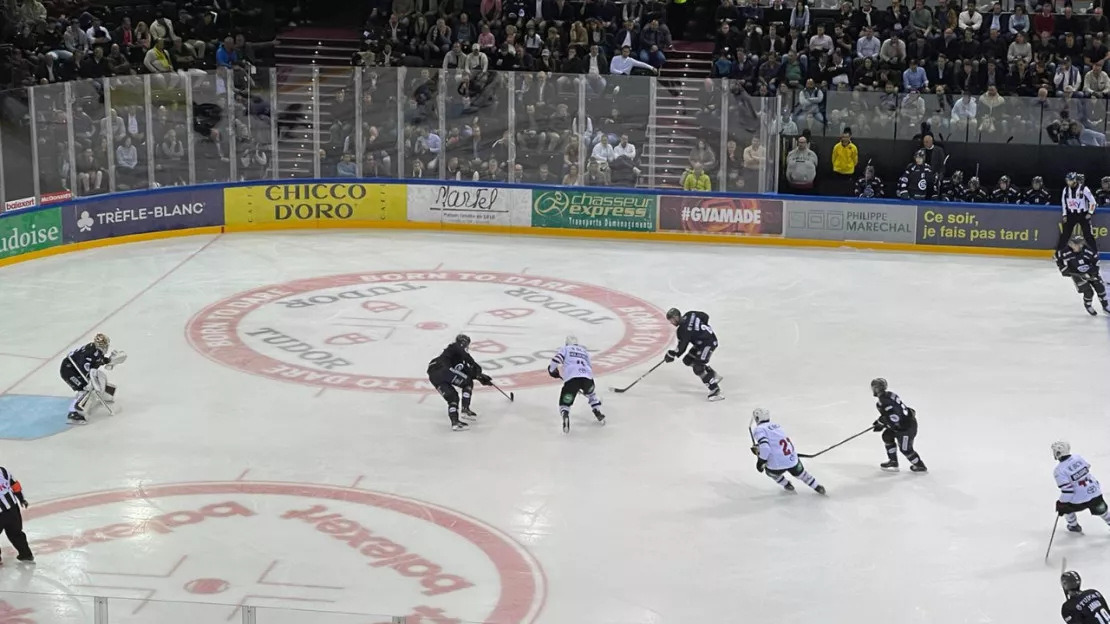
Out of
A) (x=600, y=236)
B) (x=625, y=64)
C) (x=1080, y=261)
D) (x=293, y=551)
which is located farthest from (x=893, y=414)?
(x=625, y=64)

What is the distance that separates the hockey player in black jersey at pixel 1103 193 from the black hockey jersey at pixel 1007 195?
1182 mm

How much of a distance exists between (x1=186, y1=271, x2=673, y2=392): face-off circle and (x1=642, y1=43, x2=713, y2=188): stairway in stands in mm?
3572

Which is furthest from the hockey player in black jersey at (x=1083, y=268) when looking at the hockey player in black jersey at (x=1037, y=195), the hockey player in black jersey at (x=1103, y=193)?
the hockey player in black jersey at (x=1103, y=193)

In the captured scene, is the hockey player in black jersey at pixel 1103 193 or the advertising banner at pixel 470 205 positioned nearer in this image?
the hockey player in black jersey at pixel 1103 193

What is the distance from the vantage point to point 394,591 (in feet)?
38.3

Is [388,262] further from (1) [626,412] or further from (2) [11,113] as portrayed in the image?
(1) [626,412]

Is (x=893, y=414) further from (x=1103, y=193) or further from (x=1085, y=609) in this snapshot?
(x=1103, y=193)

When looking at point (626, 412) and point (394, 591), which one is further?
point (626, 412)

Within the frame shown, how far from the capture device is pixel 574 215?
993 inches

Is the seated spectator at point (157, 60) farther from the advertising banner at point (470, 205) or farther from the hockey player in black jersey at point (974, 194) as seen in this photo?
the hockey player in black jersey at point (974, 194)

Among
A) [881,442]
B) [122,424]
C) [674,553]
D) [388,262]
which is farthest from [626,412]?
[388,262]

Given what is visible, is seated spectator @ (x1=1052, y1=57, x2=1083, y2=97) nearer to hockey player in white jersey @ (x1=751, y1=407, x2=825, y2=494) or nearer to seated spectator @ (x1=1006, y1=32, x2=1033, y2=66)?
seated spectator @ (x1=1006, y1=32, x2=1033, y2=66)

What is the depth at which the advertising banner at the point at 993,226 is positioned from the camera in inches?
944

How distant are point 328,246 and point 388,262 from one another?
1465 millimetres
